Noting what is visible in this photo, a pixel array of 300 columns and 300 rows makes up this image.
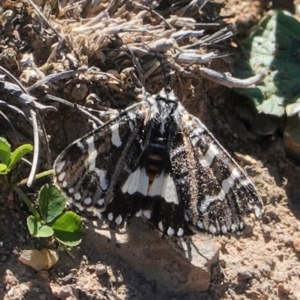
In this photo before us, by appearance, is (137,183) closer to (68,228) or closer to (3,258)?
(68,228)

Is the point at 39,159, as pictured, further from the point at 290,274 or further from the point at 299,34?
the point at 299,34

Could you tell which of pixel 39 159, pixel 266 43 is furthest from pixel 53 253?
pixel 266 43

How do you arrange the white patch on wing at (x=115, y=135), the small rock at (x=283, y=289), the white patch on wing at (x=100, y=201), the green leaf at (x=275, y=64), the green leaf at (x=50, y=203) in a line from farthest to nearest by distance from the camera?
the green leaf at (x=275, y=64)
the small rock at (x=283, y=289)
the white patch on wing at (x=115, y=135)
the white patch on wing at (x=100, y=201)
the green leaf at (x=50, y=203)

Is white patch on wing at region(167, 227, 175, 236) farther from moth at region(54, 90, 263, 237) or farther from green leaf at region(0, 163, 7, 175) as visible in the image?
green leaf at region(0, 163, 7, 175)

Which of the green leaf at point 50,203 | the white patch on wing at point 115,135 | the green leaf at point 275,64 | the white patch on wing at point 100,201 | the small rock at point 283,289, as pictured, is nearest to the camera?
the green leaf at point 50,203

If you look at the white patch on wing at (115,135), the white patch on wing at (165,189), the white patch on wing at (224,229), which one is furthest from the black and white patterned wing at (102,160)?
the white patch on wing at (224,229)

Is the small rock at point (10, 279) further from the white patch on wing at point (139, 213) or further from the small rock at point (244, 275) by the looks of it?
the small rock at point (244, 275)

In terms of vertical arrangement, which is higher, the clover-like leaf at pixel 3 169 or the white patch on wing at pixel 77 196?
the clover-like leaf at pixel 3 169
